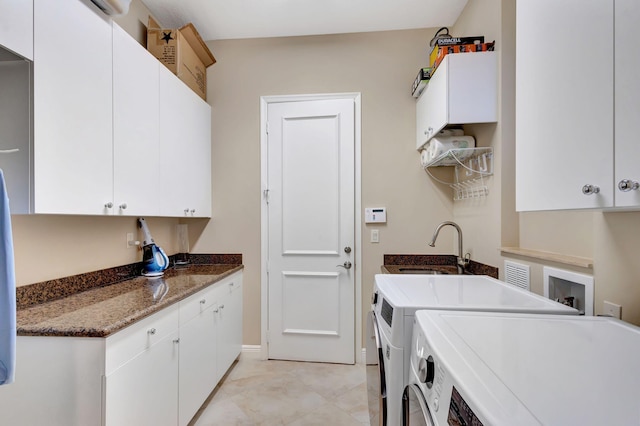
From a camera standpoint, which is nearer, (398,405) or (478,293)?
(398,405)

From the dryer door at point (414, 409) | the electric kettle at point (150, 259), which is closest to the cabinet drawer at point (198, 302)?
the electric kettle at point (150, 259)

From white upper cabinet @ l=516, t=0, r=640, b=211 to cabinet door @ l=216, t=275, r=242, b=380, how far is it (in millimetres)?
1945

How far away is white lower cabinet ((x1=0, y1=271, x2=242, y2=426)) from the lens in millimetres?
1095

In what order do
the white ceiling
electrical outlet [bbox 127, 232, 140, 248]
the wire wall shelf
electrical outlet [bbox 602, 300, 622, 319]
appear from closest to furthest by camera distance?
1. electrical outlet [bbox 602, 300, 622, 319]
2. the wire wall shelf
3. electrical outlet [bbox 127, 232, 140, 248]
4. the white ceiling

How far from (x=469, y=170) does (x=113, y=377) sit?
2314 millimetres

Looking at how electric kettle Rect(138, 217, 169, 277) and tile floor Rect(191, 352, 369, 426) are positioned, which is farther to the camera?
electric kettle Rect(138, 217, 169, 277)

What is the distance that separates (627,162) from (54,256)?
2.22 metres

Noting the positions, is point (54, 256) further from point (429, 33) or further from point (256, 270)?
point (429, 33)

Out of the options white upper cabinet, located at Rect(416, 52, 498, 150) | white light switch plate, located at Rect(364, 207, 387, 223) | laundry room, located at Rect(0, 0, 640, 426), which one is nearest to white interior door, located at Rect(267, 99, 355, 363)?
laundry room, located at Rect(0, 0, 640, 426)

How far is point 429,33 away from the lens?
97.0 inches

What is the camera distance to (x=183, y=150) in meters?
2.19

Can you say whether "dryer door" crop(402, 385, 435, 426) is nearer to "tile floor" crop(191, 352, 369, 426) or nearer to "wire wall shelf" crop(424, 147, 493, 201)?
"tile floor" crop(191, 352, 369, 426)

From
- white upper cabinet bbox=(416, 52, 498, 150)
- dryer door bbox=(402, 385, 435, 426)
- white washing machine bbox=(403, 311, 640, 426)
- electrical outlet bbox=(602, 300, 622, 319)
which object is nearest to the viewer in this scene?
white washing machine bbox=(403, 311, 640, 426)

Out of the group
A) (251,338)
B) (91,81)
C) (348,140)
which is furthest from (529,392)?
(251,338)
